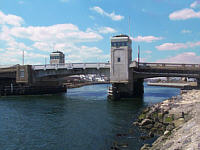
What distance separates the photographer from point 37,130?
22.5 m

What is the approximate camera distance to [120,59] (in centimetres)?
4906

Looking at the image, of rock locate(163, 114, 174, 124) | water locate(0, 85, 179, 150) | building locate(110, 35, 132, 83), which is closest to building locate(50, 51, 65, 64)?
building locate(110, 35, 132, 83)

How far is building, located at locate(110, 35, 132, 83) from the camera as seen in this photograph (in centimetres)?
4859

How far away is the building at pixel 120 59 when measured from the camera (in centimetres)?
4859

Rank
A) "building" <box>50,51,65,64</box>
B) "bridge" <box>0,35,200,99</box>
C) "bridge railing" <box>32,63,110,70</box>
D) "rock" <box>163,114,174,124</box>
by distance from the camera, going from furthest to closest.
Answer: "building" <box>50,51,65,64</box>, "bridge railing" <box>32,63,110,70</box>, "bridge" <box>0,35,200,99</box>, "rock" <box>163,114,174,124</box>

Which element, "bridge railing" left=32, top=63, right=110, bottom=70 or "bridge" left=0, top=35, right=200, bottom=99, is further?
"bridge railing" left=32, top=63, right=110, bottom=70

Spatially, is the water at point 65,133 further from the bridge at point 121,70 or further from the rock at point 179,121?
the bridge at point 121,70

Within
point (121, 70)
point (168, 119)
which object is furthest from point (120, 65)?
point (168, 119)

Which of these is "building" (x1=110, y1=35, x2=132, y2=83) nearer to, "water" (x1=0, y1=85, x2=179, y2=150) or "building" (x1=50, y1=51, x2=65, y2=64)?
"water" (x1=0, y1=85, x2=179, y2=150)

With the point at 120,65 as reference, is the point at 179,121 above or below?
below

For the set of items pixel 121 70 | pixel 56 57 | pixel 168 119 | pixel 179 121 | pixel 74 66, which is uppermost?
pixel 56 57

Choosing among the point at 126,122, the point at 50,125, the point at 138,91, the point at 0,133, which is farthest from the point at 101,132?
the point at 138,91

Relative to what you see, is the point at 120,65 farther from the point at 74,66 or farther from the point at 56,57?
the point at 56,57

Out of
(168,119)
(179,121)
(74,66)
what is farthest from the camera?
(74,66)
